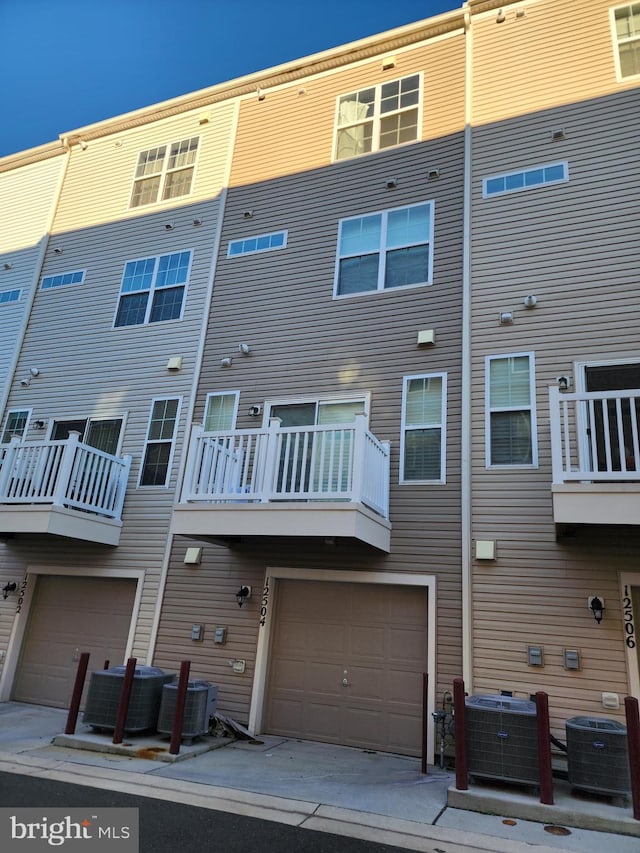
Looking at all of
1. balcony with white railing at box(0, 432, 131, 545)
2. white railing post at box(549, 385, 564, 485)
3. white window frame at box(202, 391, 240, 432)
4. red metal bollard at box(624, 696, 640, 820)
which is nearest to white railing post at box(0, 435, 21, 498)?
balcony with white railing at box(0, 432, 131, 545)

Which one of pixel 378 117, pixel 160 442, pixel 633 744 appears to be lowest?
pixel 633 744

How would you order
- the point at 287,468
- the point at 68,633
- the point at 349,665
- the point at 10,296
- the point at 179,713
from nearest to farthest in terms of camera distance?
1. the point at 179,713
2. the point at 287,468
3. the point at 349,665
4. the point at 68,633
5. the point at 10,296

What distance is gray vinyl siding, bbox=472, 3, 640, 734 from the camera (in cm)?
629

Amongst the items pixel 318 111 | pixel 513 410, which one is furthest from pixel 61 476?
pixel 318 111

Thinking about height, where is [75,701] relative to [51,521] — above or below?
below

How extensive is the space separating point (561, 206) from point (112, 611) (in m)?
8.85

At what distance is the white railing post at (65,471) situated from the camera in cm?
802

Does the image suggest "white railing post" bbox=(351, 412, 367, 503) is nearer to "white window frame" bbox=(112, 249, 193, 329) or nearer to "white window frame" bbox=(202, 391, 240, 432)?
"white window frame" bbox=(202, 391, 240, 432)

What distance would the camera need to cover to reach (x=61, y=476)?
8047 mm

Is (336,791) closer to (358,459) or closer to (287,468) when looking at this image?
(358,459)

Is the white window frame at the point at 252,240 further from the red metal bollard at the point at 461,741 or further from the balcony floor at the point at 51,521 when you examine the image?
the red metal bollard at the point at 461,741

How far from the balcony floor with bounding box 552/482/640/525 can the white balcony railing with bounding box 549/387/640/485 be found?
0.27ft

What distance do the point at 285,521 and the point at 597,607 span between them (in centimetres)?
350

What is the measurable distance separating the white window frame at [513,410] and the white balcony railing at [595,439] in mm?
445
